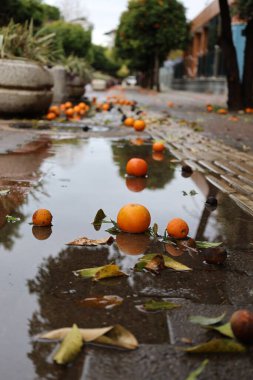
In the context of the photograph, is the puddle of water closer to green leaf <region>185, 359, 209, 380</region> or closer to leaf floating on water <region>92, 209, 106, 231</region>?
leaf floating on water <region>92, 209, 106, 231</region>

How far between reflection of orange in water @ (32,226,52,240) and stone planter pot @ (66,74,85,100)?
49.7 ft

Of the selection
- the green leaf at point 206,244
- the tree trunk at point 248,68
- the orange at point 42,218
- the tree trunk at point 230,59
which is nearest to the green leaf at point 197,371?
the green leaf at point 206,244

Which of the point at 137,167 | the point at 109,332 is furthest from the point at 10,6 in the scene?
the point at 109,332

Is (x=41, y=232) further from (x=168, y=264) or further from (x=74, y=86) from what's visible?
(x=74, y=86)

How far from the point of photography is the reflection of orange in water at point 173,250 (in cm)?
301

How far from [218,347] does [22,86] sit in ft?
31.0

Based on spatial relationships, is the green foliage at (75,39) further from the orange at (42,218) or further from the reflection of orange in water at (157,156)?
the orange at (42,218)

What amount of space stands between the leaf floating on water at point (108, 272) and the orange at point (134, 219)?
2.55ft

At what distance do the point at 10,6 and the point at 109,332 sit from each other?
21.1m

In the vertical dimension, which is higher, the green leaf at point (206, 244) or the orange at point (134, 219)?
the orange at point (134, 219)

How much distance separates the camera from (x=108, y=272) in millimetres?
2564

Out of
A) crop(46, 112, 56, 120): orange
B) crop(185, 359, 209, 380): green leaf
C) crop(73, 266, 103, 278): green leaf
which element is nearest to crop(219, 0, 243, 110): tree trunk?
crop(46, 112, 56, 120): orange

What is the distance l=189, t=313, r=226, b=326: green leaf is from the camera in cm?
205

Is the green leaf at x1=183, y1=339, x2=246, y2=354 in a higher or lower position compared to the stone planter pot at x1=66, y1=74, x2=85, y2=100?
lower
